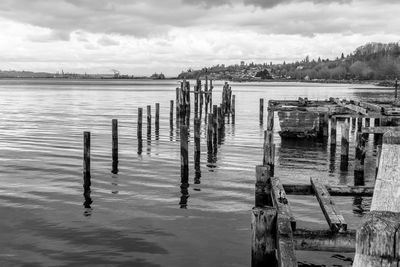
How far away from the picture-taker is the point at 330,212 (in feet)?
26.8

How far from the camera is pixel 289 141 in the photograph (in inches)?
1208

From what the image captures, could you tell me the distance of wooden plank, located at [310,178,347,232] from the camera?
757cm

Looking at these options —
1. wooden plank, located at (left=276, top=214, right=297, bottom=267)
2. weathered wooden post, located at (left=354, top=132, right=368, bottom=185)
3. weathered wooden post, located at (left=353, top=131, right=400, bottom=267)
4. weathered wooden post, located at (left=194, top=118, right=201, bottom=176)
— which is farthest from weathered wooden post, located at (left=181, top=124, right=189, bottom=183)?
weathered wooden post, located at (left=353, top=131, right=400, bottom=267)

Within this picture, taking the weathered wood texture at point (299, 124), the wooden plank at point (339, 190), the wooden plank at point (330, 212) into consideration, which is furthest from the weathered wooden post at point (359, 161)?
the weathered wood texture at point (299, 124)

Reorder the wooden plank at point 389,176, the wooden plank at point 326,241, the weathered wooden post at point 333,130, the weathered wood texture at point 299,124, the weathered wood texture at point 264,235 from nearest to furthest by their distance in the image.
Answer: the wooden plank at point 389,176 → the wooden plank at point 326,241 → the weathered wood texture at point 264,235 → the weathered wooden post at point 333,130 → the weathered wood texture at point 299,124

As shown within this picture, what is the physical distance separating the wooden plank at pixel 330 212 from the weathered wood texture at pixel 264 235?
37.4 inches

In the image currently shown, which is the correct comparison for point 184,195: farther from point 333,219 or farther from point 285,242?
point 285,242

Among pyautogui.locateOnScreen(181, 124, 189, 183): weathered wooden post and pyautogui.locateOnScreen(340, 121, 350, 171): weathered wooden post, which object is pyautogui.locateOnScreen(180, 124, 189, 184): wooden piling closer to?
pyautogui.locateOnScreen(181, 124, 189, 183): weathered wooden post

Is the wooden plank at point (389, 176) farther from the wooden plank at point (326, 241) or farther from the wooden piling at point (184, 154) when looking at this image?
the wooden piling at point (184, 154)

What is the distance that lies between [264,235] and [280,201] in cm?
106

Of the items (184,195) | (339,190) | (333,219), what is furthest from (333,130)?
(333,219)

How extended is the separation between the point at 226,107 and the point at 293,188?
130ft

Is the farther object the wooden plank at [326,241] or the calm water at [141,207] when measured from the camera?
the calm water at [141,207]

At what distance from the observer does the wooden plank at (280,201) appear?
7719mm
